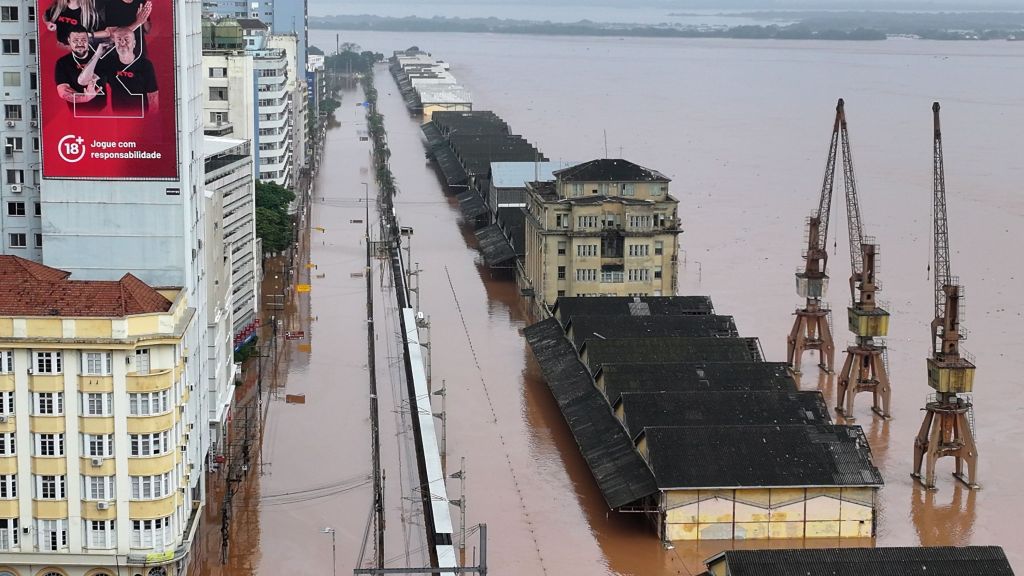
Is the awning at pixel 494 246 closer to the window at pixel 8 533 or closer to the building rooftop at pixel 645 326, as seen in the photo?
the building rooftop at pixel 645 326

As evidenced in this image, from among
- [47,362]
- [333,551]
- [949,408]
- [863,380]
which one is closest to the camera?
[47,362]

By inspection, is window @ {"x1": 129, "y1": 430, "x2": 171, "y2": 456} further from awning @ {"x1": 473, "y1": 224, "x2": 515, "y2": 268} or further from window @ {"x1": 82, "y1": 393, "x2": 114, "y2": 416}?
awning @ {"x1": 473, "y1": 224, "x2": 515, "y2": 268}

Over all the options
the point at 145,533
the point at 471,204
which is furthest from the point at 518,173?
the point at 145,533

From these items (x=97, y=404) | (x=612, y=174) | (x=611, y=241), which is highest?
(x=612, y=174)

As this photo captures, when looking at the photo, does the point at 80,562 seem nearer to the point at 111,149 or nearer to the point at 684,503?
the point at 111,149

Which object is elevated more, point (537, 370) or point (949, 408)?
point (949, 408)

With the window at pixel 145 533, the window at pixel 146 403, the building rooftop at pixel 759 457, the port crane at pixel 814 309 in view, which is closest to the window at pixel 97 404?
the window at pixel 146 403

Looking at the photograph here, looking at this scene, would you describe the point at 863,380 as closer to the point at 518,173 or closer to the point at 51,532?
the point at 51,532
